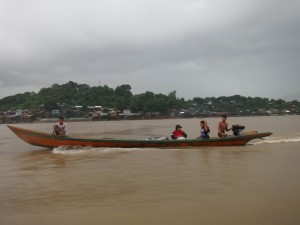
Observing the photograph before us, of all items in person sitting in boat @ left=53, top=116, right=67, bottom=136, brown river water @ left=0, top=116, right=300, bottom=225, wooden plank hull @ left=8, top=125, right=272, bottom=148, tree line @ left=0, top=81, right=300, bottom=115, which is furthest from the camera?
tree line @ left=0, top=81, right=300, bottom=115

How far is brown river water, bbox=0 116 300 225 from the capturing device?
439 centimetres

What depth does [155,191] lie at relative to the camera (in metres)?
5.69

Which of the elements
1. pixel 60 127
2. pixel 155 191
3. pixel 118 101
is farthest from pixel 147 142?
pixel 118 101

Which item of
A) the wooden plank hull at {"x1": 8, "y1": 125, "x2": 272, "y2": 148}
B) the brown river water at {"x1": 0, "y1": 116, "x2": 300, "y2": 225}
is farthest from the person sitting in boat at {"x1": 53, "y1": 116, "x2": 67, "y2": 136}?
the brown river water at {"x1": 0, "y1": 116, "x2": 300, "y2": 225}

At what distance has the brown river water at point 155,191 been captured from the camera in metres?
4.39

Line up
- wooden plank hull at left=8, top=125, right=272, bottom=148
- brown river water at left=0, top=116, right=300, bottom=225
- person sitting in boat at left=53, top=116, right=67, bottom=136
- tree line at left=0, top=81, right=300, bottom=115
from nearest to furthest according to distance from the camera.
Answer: brown river water at left=0, top=116, right=300, bottom=225, wooden plank hull at left=8, top=125, right=272, bottom=148, person sitting in boat at left=53, top=116, right=67, bottom=136, tree line at left=0, top=81, right=300, bottom=115

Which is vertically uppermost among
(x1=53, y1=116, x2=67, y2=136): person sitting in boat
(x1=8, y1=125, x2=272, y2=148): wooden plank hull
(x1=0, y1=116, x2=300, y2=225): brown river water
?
(x1=53, y1=116, x2=67, y2=136): person sitting in boat

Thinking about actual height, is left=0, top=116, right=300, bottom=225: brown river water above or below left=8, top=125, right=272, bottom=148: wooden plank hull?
below

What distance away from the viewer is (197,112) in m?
88.8

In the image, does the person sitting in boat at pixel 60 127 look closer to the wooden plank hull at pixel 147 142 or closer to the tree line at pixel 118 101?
the wooden plank hull at pixel 147 142

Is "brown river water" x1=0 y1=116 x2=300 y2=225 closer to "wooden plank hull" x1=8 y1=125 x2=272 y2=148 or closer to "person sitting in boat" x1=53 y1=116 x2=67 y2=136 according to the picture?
"wooden plank hull" x1=8 y1=125 x2=272 y2=148

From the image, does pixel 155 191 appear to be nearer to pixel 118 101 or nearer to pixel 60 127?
pixel 60 127

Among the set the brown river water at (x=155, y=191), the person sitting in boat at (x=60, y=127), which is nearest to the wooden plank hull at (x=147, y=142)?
the person sitting in boat at (x=60, y=127)

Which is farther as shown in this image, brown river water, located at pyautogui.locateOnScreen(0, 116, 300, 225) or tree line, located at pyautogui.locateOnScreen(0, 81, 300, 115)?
tree line, located at pyautogui.locateOnScreen(0, 81, 300, 115)
